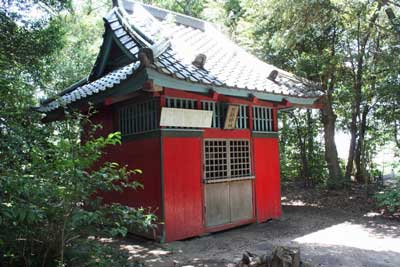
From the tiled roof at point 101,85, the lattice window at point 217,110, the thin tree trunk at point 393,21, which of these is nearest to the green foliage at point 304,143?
the thin tree trunk at point 393,21

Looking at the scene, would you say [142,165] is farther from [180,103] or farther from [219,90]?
[219,90]

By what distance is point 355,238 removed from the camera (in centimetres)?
645

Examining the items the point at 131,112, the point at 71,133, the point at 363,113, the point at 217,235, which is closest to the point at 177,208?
the point at 217,235

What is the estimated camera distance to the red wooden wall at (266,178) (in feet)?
26.0

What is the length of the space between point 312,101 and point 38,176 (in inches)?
262

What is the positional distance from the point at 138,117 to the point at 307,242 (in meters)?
3.95

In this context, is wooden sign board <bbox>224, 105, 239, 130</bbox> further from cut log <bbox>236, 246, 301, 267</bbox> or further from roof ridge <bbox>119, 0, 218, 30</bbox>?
roof ridge <bbox>119, 0, 218, 30</bbox>

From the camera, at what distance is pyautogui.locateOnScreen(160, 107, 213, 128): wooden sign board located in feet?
20.4

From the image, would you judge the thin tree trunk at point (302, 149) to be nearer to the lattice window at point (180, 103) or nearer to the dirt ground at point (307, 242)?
the dirt ground at point (307, 242)

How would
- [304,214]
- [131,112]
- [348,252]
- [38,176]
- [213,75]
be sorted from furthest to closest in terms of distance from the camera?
[304,214] → [131,112] → [213,75] → [348,252] → [38,176]

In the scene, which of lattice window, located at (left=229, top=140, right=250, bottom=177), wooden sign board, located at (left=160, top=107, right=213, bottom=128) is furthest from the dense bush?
lattice window, located at (left=229, top=140, right=250, bottom=177)

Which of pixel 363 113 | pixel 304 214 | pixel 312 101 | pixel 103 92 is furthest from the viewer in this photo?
pixel 363 113

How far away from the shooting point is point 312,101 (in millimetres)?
8156

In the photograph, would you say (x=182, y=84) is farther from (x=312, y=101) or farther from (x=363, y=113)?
(x=363, y=113)
